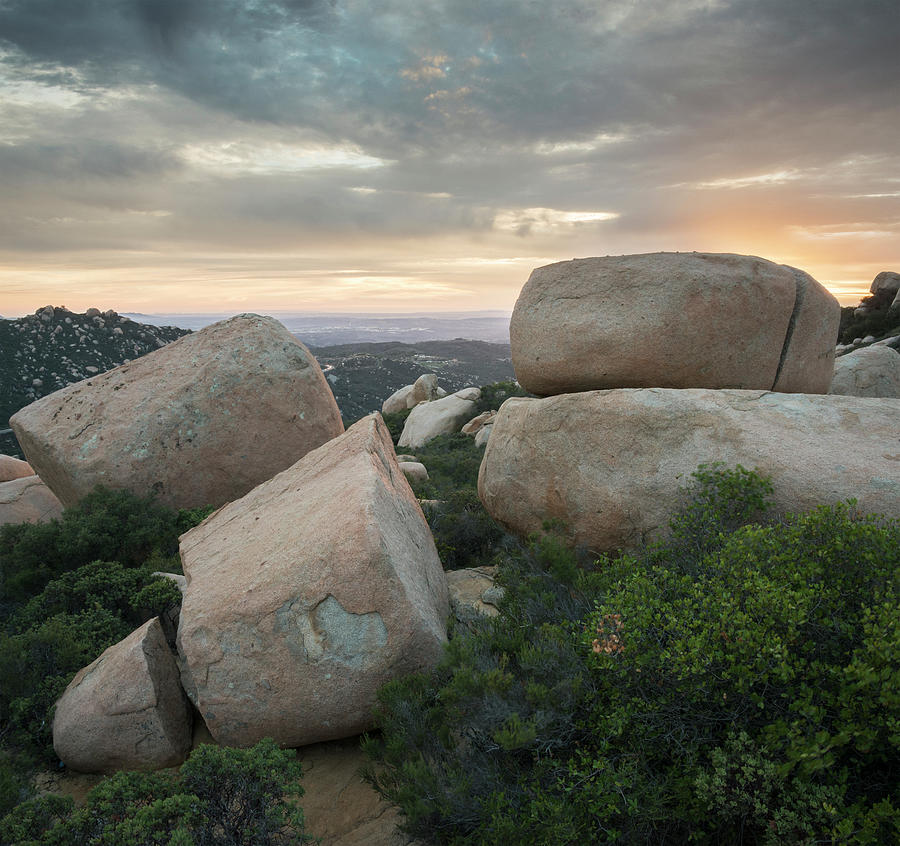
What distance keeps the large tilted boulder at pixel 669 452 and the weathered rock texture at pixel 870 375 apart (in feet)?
23.5

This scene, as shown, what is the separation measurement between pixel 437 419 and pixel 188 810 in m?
21.9

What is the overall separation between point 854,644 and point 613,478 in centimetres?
290

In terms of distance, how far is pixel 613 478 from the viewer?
6348 mm

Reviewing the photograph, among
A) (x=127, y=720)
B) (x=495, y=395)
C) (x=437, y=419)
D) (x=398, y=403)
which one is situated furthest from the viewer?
(x=398, y=403)

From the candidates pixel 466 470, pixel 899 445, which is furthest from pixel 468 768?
pixel 466 470

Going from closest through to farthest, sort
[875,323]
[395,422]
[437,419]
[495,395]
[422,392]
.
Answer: [437,419]
[495,395]
[395,422]
[875,323]
[422,392]

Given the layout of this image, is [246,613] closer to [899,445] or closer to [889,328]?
[899,445]

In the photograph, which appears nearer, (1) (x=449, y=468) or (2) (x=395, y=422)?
(1) (x=449, y=468)

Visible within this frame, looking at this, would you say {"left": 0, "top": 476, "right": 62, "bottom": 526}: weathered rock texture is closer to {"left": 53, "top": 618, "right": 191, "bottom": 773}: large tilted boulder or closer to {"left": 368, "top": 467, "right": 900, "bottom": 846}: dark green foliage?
{"left": 53, "top": 618, "right": 191, "bottom": 773}: large tilted boulder

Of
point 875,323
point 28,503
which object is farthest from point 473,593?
point 875,323

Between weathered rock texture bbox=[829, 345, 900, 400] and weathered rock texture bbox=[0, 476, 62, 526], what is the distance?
1553 centimetres

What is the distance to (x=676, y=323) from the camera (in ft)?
22.3

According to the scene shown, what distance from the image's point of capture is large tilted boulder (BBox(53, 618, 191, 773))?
4.90 m

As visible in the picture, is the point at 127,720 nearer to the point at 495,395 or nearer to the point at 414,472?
the point at 414,472
